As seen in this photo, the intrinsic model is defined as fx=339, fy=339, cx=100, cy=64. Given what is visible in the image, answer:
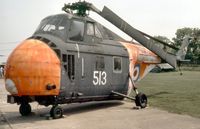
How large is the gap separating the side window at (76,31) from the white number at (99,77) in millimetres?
1546

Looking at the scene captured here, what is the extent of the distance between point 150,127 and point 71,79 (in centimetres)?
343

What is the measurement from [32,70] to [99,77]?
3.48 metres

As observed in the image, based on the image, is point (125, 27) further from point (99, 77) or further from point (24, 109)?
point (24, 109)

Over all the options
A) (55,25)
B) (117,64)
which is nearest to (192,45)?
(117,64)

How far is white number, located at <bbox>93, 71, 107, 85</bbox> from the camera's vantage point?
1314 cm

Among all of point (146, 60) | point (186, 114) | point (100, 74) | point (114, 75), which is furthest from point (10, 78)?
point (146, 60)

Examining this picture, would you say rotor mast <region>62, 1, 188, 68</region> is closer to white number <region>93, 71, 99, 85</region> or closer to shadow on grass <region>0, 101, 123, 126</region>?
white number <region>93, 71, 99, 85</region>

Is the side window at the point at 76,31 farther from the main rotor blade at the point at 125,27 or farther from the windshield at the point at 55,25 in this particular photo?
the main rotor blade at the point at 125,27

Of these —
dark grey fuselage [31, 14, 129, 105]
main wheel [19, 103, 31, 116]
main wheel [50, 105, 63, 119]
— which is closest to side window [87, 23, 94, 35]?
dark grey fuselage [31, 14, 129, 105]

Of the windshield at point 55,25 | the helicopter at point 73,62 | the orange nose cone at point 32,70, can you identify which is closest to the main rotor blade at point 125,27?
the helicopter at point 73,62

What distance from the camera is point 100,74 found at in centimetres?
1348

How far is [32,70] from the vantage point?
10664mm

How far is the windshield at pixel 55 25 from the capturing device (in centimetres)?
1212

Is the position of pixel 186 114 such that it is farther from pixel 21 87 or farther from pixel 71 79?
pixel 21 87
